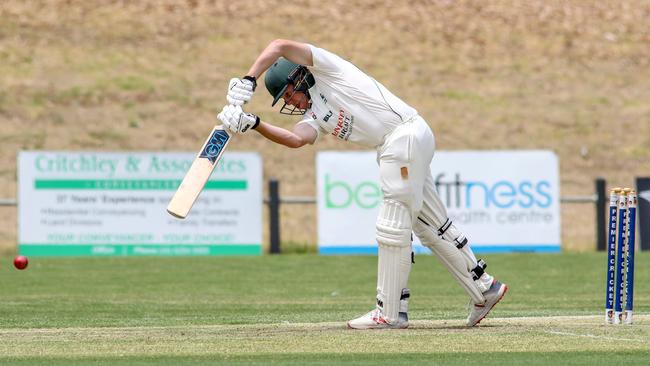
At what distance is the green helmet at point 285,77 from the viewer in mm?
9086

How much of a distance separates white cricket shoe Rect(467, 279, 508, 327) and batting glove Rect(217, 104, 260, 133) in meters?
1.91

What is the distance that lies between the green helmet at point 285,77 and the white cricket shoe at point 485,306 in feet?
5.82

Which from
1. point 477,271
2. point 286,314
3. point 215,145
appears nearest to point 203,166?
point 215,145

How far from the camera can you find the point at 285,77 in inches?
358

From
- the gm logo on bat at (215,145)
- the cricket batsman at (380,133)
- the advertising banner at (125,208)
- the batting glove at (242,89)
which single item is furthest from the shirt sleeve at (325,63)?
the advertising banner at (125,208)

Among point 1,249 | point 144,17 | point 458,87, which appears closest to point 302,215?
point 1,249

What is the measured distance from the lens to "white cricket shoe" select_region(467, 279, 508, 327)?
9336 millimetres

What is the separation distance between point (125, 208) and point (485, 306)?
37.5 ft

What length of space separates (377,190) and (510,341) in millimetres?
12078

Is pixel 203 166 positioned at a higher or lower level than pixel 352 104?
lower

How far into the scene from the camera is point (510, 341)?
828 cm

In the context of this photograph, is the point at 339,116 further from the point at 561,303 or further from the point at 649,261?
the point at 649,261

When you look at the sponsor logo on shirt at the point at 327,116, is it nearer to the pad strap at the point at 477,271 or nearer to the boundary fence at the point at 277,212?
the pad strap at the point at 477,271

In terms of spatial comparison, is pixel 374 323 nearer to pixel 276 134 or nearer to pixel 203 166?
pixel 276 134
